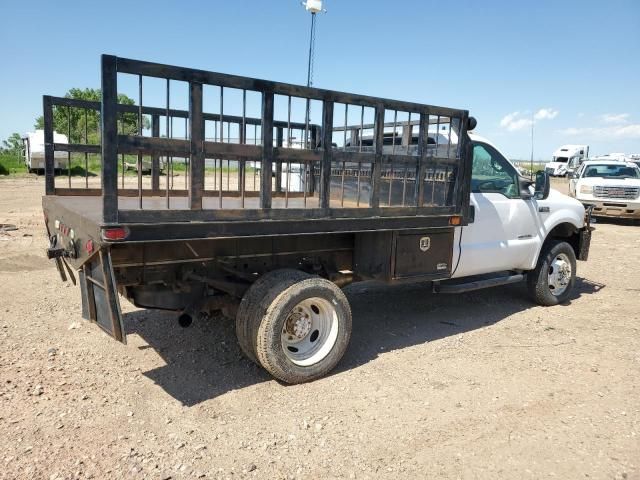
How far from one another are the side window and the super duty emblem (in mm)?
945

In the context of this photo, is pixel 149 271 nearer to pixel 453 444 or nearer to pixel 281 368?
pixel 281 368

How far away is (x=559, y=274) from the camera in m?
6.53

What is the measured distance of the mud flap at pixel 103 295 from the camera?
3293mm

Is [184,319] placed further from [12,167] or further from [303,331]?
[12,167]

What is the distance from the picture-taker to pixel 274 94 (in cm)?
362

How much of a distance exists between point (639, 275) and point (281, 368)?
713cm

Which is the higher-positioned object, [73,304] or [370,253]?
[370,253]

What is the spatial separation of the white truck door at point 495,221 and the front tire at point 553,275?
0.40 m

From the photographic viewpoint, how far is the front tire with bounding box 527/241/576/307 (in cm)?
632

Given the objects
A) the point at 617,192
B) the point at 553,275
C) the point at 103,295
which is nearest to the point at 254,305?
the point at 103,295

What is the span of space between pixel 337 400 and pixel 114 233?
1939mm

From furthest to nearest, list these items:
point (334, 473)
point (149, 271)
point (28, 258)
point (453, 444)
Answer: point (28, 258)
point (149, 271)
point (453, 444)
point (334, 473)

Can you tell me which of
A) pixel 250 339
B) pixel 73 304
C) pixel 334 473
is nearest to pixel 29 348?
pixel 73 304

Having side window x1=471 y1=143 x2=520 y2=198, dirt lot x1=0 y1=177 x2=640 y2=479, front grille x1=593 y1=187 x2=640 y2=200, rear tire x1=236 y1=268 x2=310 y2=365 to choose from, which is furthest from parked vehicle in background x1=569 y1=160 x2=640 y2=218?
rear tire x1=236 y1=268 x2=310 y2=365
